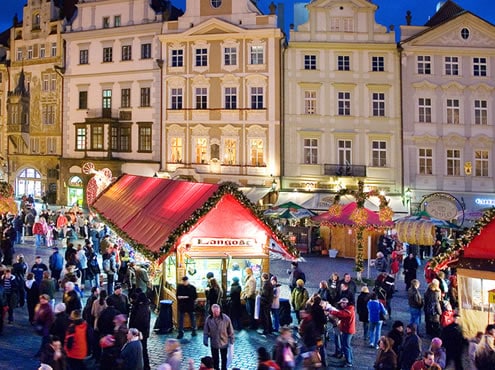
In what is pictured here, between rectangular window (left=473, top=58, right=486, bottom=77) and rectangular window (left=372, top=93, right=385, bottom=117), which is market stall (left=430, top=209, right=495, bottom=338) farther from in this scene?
rectangular window (left=473, top=58, right=486, bottom=77)

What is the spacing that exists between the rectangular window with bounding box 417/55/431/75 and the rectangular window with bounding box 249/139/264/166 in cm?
970

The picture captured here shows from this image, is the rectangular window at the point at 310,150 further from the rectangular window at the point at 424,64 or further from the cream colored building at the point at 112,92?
the cream colored building at the point at 112,92

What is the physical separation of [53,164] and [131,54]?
940 centimetres

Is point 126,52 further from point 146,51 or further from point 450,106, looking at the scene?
point 450,106

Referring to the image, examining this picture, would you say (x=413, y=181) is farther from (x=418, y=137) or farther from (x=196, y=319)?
(x=196, y=319)

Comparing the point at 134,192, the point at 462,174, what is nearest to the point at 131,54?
the point at 134,192

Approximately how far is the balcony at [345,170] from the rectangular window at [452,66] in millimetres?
7049

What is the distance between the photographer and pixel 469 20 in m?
29.5

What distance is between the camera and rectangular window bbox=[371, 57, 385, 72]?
30422 millimetres

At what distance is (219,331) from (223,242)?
3671 millimetres

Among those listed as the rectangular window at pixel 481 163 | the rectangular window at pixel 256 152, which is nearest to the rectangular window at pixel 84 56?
the rectangular window at pixel 256 152

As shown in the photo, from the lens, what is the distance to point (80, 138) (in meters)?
35.5

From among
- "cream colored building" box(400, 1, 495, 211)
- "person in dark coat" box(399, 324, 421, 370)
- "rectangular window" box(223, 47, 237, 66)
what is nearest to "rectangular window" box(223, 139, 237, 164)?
"rectangular window" box(223, 47, 237, 66)

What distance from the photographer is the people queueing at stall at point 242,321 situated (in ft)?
26.2
